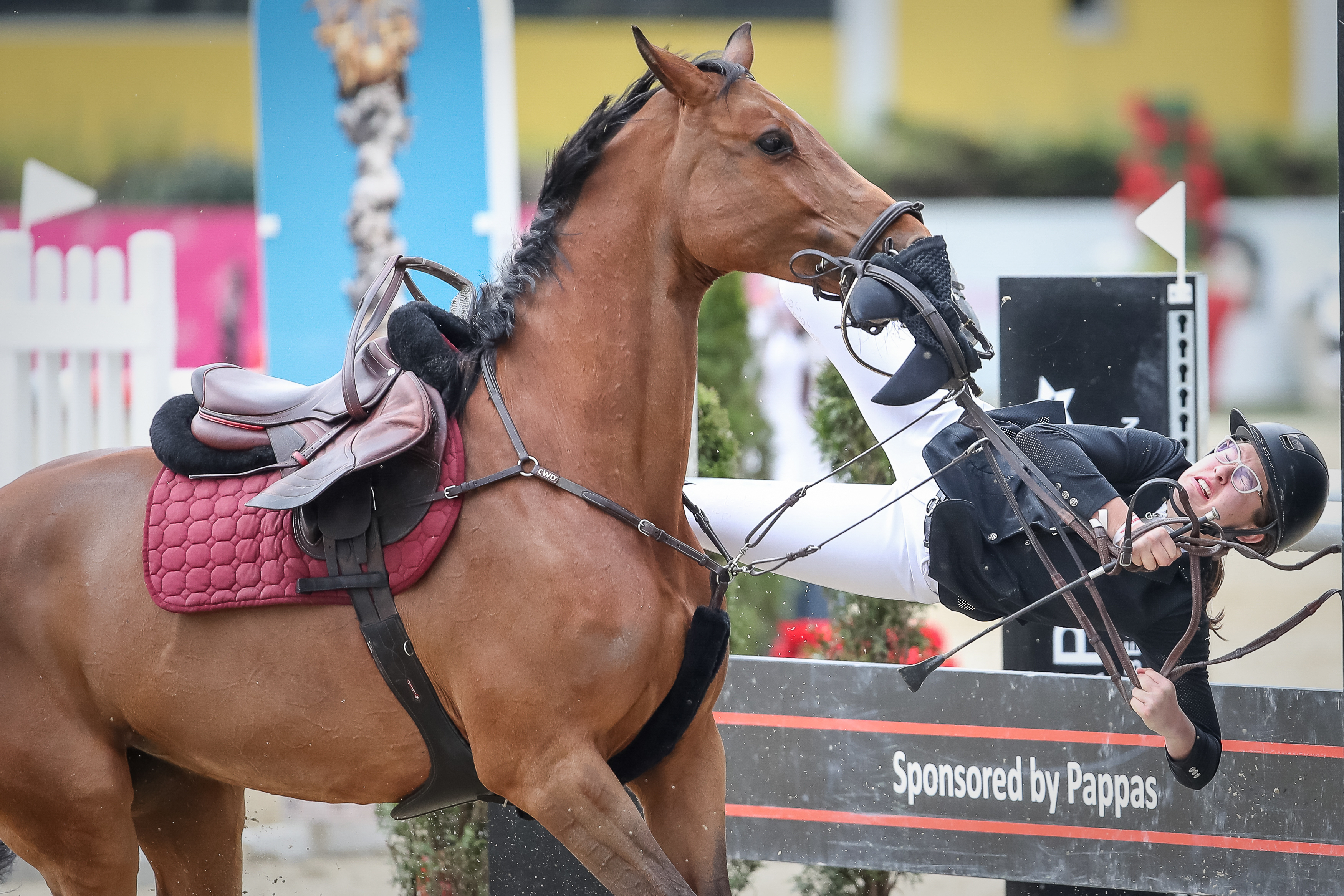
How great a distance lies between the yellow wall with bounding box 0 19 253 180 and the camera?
11.6m

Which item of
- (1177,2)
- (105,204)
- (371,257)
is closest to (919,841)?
(371,257)

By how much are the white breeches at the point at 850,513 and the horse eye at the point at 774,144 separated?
0.85m

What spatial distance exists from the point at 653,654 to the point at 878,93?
45.1 ft

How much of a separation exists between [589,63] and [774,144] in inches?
420

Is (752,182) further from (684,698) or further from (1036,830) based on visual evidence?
(1036,830)

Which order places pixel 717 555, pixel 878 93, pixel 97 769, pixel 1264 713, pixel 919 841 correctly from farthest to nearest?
pixel 878 93 → pixel 717 555 → pixel 919 841 → pixel 1264 713 → pixel 97 769

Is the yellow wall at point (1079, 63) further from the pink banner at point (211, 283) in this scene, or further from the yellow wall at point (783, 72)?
the pink banner at point (211, 283)

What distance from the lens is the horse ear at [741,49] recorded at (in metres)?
2.20

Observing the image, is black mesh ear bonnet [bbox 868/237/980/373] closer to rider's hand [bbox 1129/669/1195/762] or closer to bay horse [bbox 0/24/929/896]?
bay horse [bbox 0/24/929/896]

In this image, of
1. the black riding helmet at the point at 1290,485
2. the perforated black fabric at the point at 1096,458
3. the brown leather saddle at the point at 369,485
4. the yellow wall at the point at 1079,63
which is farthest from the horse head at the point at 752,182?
the yellow wall at the point at 1079,63

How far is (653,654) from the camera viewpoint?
2.04 meters

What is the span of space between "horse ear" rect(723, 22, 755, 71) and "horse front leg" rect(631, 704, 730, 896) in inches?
46.7

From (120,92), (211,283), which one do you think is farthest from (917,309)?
(120,92)

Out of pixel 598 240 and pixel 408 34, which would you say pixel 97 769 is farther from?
pixel 408 34
